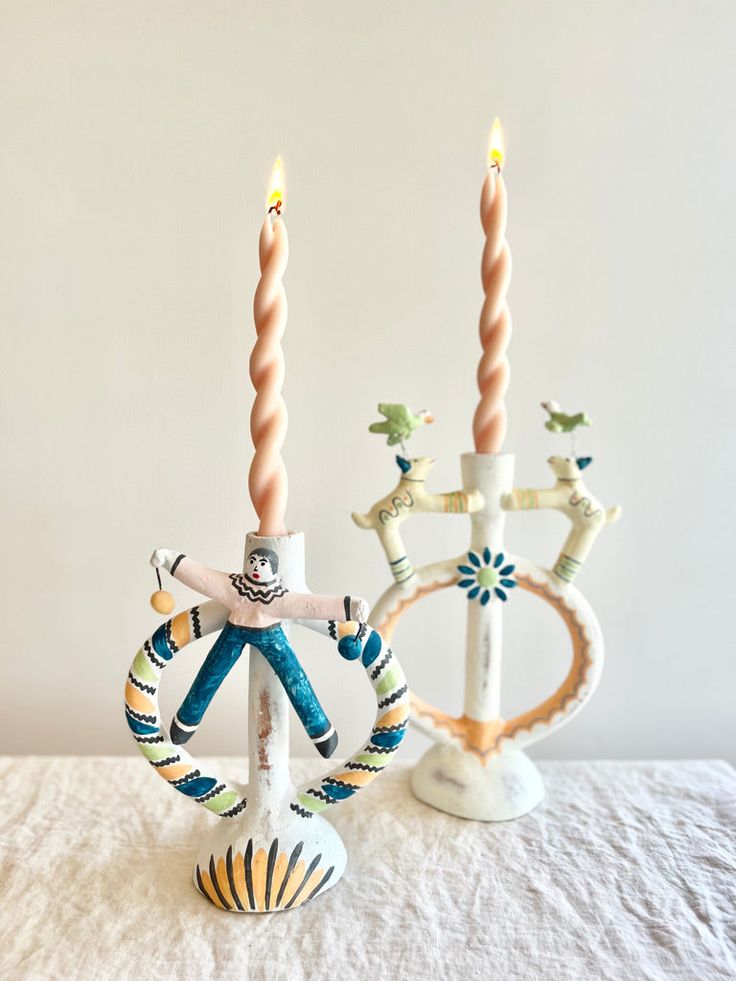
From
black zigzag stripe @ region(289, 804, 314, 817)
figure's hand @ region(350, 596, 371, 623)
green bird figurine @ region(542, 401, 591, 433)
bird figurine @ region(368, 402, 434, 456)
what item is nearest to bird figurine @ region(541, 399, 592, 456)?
green bird figurine @ region(542, 401, 591, 433)

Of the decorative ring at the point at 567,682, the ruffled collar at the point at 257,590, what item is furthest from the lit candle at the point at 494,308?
the ruffled collar at the point at 257,590

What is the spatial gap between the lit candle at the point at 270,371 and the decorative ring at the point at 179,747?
72 millimetres

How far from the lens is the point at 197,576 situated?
47 cm

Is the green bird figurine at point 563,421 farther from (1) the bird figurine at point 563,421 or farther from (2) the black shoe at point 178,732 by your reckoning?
(2) the black shoe at point 178,732

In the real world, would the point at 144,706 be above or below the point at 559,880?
above

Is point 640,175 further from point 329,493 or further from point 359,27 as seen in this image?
point 329,493

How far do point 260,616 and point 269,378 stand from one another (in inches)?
5.9

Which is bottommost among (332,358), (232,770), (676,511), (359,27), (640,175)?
(232,770)

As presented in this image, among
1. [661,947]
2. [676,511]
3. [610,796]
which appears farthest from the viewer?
[676,511]

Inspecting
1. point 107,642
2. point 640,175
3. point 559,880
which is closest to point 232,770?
point 107,642

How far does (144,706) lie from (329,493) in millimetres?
304

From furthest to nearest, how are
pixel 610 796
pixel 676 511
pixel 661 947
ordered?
pixel 676 511, pixel 610 796, pixel 661 947

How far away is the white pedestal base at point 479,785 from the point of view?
0.58 metres

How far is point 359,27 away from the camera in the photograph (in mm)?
691
